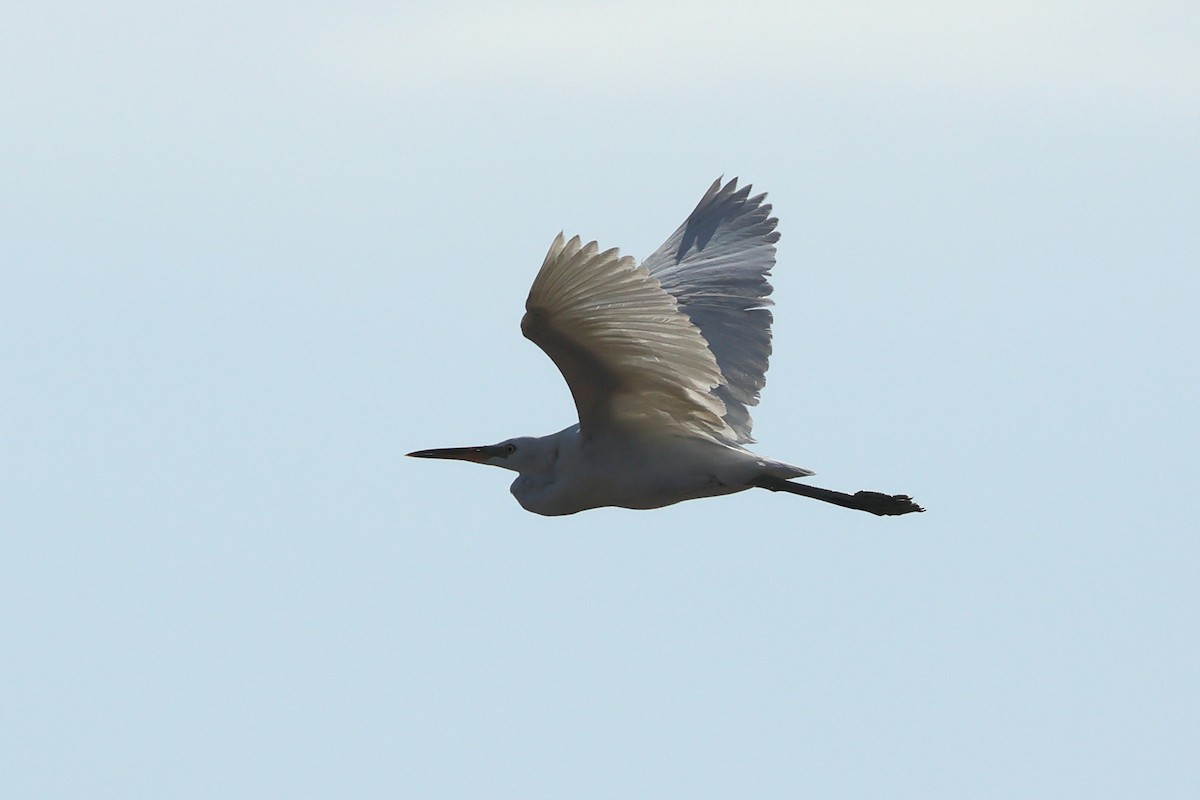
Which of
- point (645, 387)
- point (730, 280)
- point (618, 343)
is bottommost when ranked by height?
point (645, 387)

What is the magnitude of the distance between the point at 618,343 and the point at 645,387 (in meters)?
0.70

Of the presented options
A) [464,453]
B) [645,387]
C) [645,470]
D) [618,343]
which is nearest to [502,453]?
[464,453]

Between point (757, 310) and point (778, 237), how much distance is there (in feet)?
4.57

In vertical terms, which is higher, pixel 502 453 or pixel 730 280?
pixel 730 280

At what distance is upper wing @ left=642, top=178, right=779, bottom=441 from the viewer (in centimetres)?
1460

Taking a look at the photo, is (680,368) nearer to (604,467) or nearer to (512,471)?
(604,467)

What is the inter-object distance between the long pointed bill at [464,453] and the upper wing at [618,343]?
4.34 feet

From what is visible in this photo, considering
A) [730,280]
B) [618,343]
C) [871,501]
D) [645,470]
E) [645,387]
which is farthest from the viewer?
[730,280]

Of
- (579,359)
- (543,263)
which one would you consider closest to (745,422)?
(579,359)

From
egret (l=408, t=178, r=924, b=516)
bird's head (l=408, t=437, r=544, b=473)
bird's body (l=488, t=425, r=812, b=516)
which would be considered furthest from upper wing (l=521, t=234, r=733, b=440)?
bird's head (l=408, t=437, r=544, b=473)

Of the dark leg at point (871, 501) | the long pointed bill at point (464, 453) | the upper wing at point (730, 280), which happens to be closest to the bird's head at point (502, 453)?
the long pointed bill at point (464, 453)

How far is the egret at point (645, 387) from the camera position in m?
11.7

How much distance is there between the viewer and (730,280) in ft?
51.4

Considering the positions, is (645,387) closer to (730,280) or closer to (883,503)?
(883,503)
